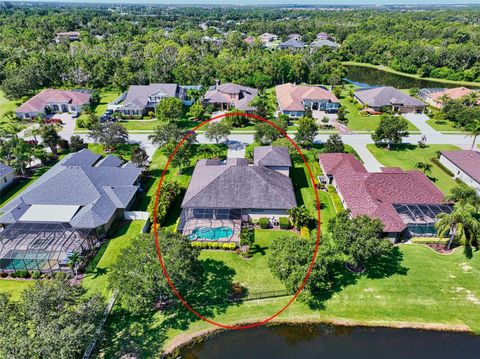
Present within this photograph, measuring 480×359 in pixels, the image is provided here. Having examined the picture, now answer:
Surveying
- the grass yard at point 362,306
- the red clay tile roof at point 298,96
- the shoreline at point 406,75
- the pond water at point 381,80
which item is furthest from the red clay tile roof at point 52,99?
the shoreline at point 406,75

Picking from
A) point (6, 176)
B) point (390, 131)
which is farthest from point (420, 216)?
point (6, 176)

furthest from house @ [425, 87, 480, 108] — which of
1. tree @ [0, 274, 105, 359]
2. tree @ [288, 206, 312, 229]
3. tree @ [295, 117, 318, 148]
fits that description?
tree @ [0, 274, 105, 359]

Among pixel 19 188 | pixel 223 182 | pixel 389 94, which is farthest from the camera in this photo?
pixel 389 94

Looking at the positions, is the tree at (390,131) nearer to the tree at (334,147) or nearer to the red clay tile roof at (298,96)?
the tree at (334,147)

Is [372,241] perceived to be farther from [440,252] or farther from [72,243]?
[72,243]

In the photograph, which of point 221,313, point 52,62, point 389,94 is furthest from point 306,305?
point 52,62

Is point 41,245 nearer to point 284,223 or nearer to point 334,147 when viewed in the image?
point 284,223
